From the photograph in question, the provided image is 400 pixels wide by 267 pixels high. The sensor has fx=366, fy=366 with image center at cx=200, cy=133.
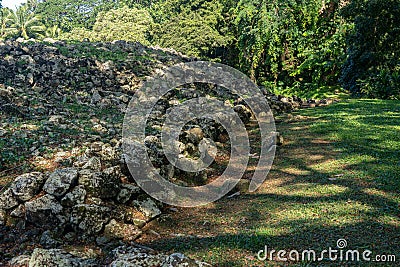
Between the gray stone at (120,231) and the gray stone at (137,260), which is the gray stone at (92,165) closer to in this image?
the gray stone at (120,231)

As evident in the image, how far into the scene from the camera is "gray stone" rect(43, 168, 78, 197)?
4477 mm

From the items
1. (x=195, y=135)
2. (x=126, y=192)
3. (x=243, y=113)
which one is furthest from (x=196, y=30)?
(x=126, y=192)

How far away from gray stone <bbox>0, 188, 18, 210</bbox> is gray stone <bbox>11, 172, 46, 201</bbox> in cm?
6

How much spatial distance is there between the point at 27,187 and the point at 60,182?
1.29ft

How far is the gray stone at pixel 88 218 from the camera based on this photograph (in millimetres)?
4211

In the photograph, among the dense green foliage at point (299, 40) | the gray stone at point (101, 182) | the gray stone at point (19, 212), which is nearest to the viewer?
the gray stone at point (19, 212)

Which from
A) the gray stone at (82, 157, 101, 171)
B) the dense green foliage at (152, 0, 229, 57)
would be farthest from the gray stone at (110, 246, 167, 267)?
the dense green foliage at (152, 0, 229, 57)

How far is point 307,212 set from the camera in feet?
15.4

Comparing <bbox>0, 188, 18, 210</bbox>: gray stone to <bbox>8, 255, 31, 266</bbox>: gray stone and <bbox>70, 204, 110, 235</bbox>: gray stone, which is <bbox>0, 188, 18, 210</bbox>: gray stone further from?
<bbox>8, 255, 31, 266</bbox>: gray stone

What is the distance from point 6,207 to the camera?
4.39m

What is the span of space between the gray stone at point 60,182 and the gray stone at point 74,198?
0.29ft

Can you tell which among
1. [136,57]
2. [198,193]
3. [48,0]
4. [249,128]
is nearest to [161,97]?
[249,128]

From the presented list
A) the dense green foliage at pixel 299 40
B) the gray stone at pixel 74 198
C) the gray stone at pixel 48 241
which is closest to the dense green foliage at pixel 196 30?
the dense green foliage at pixel 299 40

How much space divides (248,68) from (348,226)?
17794 millimetres
